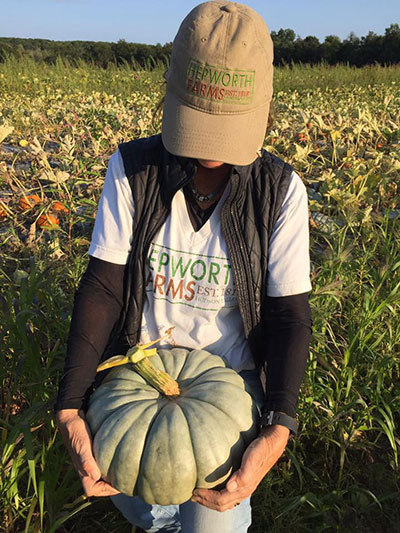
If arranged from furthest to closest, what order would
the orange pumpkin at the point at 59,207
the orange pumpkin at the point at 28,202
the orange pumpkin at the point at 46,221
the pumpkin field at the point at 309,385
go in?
the orange pumpkin at the point at 28,202, the orange pumpkin at the point at 59,207, the orange pumpkin at the point at 46,221, the pumpkin field at the point at 309,385

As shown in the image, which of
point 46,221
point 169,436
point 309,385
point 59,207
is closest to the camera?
point 169,436

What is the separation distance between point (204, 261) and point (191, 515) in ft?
2.79

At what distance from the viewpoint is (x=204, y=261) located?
6.08 ft

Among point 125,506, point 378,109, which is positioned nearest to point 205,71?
point 125,506

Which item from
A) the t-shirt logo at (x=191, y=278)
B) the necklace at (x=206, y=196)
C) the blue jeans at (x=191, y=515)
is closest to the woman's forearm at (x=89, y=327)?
the t-shirt logo at (x=191, y=278)

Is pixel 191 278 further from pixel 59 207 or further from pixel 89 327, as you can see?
pixel 59 207

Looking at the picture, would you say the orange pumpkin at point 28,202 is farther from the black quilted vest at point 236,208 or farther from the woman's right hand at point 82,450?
the woman's right hand at point 82,450

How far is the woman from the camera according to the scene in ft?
5.43

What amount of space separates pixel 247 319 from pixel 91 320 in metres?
0.54

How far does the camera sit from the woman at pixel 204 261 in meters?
1.65

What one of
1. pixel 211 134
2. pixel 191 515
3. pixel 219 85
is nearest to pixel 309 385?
pixel 191 515

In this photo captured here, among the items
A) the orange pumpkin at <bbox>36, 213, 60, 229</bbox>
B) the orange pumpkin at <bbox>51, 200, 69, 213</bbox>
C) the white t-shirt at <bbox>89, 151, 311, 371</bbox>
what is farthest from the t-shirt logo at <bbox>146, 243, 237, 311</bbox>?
the orange pumpkin at <bbox>51, 200, 69, 213</bbox>

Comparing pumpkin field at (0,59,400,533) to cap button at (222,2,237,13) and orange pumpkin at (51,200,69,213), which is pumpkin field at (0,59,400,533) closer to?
orange pumpkin at (51,200,69,213)

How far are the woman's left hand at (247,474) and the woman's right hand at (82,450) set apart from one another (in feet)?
0.96
